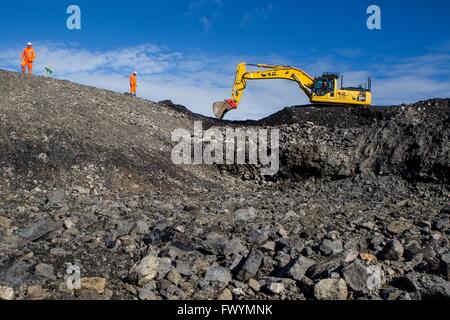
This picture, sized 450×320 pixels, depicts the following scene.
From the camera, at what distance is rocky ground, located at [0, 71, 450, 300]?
4359mm

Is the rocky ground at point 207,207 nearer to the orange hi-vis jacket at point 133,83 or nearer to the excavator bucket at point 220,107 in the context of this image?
the orange hi-vis jacket at point 133,83

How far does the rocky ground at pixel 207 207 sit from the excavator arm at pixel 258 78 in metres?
2.41

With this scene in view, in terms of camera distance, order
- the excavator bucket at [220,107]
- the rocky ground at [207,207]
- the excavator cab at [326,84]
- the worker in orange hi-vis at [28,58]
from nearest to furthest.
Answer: the rocky ground at [207,207] < the worker in orange hi-vis at [28,58] < the excavator cab at [326,84] < the excavator bucket at [220,107]

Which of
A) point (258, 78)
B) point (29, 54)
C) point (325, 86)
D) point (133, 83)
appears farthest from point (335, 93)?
point (29, 54)

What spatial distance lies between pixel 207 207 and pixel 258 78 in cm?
989

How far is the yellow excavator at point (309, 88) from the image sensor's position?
15312 mm

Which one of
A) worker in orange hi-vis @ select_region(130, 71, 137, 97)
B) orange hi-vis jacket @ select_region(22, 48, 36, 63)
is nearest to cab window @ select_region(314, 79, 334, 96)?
worker in orange hi-vis @ select_region(130, 71, 137, 97)

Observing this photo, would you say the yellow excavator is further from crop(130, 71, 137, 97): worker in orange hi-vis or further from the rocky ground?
crop(130, 71, 137, 97): worker in orange hi-vis

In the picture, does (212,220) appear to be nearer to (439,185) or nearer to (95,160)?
(95,160)

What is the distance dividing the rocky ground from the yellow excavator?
116 centimetres

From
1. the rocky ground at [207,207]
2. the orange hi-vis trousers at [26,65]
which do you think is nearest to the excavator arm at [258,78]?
the rocky ground at [207,207]

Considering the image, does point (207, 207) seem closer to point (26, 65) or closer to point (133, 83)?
point (26, 65)
